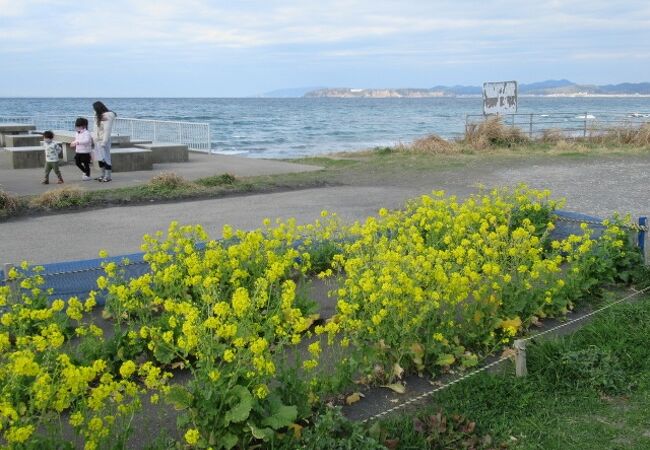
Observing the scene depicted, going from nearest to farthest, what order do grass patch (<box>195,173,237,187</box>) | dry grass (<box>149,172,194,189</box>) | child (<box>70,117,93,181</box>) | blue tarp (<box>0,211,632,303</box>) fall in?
blue tarp (<box>0,211,632,303</box>)
dry grass (<box>149,172,194,189</box>)
grass patch (<box>195,173,237,187</box>)
child (<box>70,117,93,181</box>)

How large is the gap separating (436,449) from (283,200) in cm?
912

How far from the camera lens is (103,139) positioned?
50.3 ft

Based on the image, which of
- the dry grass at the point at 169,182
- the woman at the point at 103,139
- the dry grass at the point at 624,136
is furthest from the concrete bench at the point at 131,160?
the dry grass at the point at 624,136

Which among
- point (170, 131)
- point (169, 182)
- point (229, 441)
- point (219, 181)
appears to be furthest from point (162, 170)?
point (229, 441)

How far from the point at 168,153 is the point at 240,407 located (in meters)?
17.0

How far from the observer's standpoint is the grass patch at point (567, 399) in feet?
13.8

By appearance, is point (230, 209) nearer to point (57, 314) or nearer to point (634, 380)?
point (57, 314)

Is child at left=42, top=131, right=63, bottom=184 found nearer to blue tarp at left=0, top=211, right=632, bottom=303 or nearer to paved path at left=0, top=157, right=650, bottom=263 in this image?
paved path at left=0, top=157, right=650, bottom=263

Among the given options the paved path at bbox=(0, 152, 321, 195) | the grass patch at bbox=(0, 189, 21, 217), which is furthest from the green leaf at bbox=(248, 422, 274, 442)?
the paved path at bbox=(0, 152, 321, 195)

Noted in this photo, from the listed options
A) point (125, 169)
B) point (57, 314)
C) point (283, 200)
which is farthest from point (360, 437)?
point (125, 169)

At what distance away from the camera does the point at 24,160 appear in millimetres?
18031

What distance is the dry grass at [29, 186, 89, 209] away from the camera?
11.8 m

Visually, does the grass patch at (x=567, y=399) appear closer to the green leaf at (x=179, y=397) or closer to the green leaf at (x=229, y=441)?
the green leaf at (x=229, y=441)

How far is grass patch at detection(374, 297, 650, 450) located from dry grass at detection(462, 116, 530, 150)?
18.6 meters
